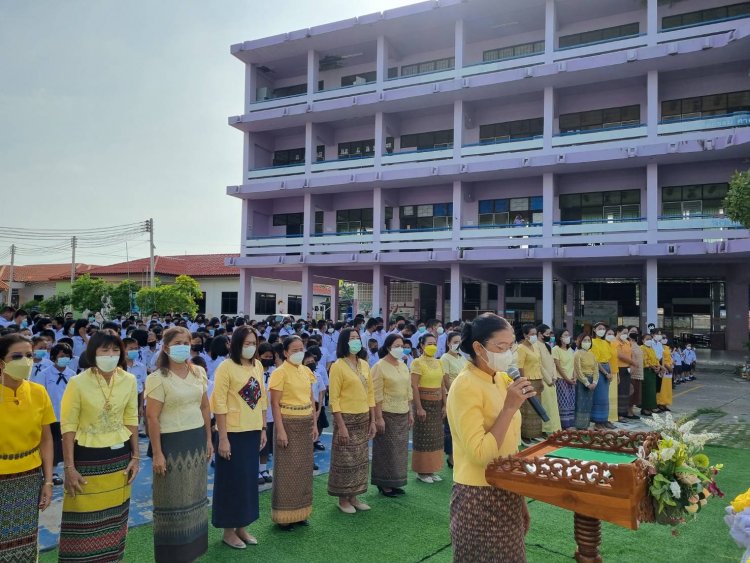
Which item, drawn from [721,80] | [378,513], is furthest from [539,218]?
[378,513]

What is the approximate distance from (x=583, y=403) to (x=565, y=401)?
0.39 m

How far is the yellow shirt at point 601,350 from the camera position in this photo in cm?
834

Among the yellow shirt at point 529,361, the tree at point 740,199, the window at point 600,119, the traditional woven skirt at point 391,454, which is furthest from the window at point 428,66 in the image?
the traditional woven skirt at point 391,454

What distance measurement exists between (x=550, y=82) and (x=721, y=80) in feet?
16.2

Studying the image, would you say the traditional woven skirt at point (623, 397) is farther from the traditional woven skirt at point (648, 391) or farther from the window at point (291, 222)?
the window at point (291, 222)

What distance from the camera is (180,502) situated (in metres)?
3.49

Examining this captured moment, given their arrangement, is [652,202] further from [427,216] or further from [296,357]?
[296,357]

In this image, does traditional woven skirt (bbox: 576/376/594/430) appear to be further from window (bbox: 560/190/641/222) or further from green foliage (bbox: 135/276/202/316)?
green foliage (bbox: 135/276/202/316)

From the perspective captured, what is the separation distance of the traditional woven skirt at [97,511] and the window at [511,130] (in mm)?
17042

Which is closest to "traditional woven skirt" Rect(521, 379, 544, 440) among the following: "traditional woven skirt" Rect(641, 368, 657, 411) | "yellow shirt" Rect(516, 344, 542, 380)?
"yellow shirt" Rect(516, 344, 542, 380)

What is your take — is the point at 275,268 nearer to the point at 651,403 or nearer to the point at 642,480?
the point at 651,403

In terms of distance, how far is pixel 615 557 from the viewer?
3.92m

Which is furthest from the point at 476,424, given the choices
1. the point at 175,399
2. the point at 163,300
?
the point at 163,300

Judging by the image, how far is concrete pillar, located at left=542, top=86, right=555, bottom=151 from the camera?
1703 cm
